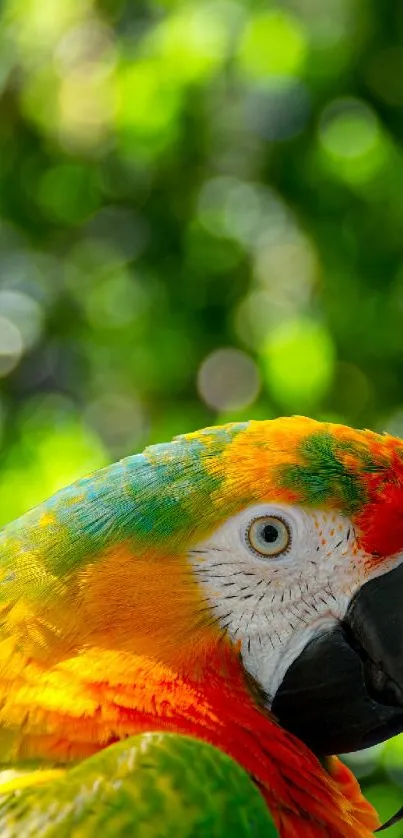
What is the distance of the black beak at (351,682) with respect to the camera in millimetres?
1214

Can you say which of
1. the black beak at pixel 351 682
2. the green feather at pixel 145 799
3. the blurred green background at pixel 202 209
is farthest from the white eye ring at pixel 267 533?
the blurred green background at pixel 202 209

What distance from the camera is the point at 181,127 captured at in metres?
2.45

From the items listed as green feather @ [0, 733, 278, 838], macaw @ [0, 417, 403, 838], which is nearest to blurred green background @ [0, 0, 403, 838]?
macaw @ [0, 417, 403, 838]

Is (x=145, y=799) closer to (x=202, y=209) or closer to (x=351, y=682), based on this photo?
(x=351, y=682)

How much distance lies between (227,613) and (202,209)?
57.7 inches

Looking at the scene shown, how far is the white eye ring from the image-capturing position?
127cm

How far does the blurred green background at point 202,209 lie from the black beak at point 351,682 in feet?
3.26

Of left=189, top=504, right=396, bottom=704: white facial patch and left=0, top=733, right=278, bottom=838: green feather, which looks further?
left=189, top=504, right=396, bottom=704: white facial patch

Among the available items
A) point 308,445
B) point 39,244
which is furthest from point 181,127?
point 308,445

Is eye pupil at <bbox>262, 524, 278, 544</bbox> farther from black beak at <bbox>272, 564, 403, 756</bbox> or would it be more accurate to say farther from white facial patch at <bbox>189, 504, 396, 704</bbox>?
black beak at <bbox>272, 564, 403, 756</bbox>

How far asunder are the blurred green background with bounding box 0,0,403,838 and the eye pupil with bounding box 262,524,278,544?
3.05 feet

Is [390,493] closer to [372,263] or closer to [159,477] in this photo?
[159,477]

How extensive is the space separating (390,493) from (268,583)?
183 millimetres

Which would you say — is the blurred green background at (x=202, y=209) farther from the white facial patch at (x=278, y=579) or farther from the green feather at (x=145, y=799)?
the green feather at (x=145, y=799)
